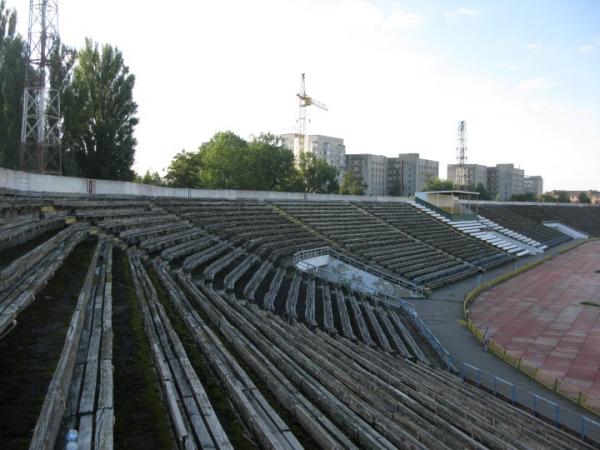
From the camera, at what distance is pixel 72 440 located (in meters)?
3.91

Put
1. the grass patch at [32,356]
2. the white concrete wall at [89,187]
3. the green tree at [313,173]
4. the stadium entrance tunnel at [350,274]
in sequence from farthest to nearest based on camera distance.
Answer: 1. the green tree at [313,173]
2. the stadium entrance tunnel at [350,274]
3. the white concrete wall at [89,187]
4. the grass patch at [32,356]

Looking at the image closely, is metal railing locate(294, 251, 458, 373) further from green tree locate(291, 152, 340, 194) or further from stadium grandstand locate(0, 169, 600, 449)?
green tree locate(291, 152, 340, 194)

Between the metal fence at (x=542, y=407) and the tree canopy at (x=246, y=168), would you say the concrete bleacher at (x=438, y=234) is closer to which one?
the tree canopy at (x=246, y=168)

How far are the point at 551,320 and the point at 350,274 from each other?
989 centimetres

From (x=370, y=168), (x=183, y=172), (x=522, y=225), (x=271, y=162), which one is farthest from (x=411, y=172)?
(x=183, y=172)

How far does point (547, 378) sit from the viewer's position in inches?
529

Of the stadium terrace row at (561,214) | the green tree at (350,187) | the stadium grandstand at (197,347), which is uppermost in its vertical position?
the green tree at (350,187)

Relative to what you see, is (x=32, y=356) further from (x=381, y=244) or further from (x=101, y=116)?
(x=101, y=116)

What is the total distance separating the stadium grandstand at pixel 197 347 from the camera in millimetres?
5051

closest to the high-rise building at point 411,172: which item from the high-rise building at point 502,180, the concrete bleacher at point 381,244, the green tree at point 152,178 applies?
the high-rise building at point 502,180

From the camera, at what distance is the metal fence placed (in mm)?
10234

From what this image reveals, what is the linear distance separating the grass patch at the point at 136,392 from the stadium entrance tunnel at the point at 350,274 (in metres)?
15.1

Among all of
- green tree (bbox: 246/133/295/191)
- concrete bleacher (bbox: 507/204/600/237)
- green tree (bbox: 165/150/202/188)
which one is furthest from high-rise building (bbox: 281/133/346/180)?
green tree (bbox: 165/150/202/188)

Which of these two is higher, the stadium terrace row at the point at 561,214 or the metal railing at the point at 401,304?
the stadium terrace row at the point at 561,214
